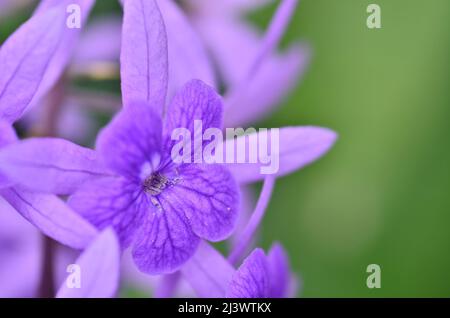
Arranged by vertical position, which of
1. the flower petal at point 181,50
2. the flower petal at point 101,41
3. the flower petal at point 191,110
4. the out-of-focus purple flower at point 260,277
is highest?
the flower petal at point 101,41

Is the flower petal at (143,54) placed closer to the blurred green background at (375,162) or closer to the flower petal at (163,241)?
the flower petal at (163,241)

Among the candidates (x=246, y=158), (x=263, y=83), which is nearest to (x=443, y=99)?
(x=263, y=83)

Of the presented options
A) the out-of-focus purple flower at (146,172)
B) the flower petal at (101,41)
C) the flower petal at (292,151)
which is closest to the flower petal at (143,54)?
the out-of-focus purple flower at (146,172)

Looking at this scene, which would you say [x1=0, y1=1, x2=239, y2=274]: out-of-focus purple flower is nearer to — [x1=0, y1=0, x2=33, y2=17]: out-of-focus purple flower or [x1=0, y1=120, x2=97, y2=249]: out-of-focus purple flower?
[x1=0, y1=120, x2=97, y2=249]: out-of-focus purple flower

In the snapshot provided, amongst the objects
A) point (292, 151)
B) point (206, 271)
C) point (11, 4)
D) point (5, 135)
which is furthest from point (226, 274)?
point (11, 4)

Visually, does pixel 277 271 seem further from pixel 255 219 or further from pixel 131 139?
pixel 131 139
